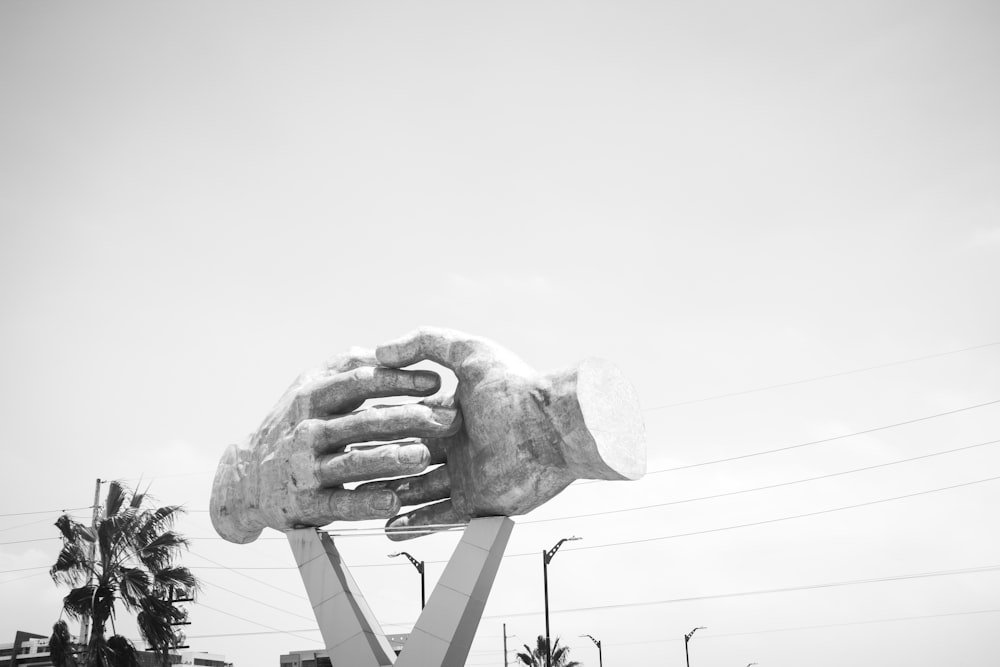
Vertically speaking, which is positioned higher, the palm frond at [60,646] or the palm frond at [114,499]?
the palm frond at [114,499]

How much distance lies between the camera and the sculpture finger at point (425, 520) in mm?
13570

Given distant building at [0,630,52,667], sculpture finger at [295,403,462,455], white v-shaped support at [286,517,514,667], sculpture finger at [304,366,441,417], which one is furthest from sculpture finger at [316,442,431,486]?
distant building at [0,630,52,667]

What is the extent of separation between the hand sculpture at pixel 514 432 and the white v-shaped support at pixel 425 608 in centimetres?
57

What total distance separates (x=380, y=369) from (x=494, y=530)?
305 cm

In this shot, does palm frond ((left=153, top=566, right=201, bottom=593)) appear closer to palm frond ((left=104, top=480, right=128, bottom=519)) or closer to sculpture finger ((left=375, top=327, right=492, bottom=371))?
palm frond ((left=104, top=480, right=128, bottom=519))

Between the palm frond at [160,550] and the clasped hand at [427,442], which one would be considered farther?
the palm frond at [160,550]

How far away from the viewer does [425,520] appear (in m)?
13.8

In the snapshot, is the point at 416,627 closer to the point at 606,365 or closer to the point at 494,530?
the point at 494,530

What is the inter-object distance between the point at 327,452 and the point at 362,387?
1.14 meters

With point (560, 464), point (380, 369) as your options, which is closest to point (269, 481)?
point (380, 369)

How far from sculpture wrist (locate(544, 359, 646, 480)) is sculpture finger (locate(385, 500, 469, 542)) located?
89.3 inches

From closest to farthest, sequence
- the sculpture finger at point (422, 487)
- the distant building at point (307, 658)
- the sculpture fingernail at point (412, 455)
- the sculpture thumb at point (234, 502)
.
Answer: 1. the sculpture fingernail at point (412, 455)
2. the sculpture finger at point (422, 487)
3. the sculpture thumb at point (234, 502)
4. the distant building at point (307, 658)

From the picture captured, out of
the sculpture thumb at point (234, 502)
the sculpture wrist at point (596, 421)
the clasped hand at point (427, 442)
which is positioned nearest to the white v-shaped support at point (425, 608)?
the clasped hand at point (427, 442)

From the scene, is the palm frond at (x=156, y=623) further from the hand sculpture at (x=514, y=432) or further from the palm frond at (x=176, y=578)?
the hand sculpture at (x=514, y=432)
